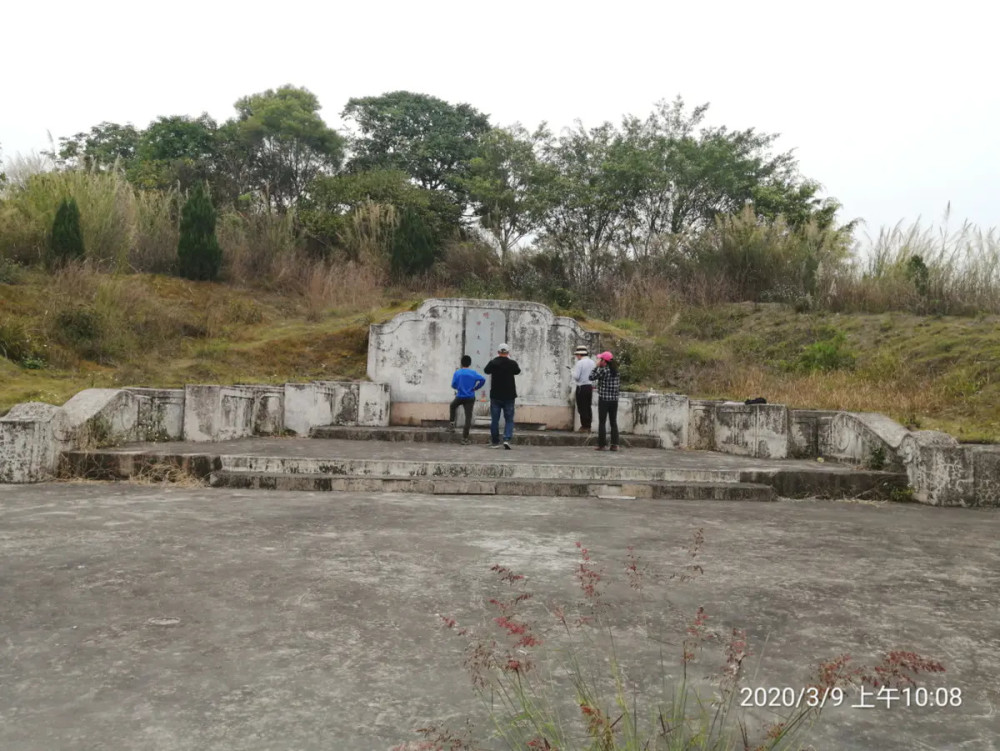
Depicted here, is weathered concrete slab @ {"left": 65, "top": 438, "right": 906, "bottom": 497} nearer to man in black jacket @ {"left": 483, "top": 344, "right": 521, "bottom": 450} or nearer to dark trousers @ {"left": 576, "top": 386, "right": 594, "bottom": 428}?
man in black jacket @ {"left": 483, "top": 344, "right": 521, "bottom": 450}

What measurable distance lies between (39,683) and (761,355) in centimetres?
1624

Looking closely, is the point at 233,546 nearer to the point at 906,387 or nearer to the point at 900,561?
the point at 900,561

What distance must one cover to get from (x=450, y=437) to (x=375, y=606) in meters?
8.60

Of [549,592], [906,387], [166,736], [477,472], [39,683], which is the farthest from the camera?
[906,387]

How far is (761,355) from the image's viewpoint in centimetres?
1727

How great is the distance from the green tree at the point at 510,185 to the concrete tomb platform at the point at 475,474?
18945mm

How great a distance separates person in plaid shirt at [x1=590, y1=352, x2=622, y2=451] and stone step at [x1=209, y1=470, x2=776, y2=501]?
3426mm

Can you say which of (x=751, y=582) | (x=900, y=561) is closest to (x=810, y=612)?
(x=751, y=582)

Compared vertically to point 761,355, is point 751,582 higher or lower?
lower

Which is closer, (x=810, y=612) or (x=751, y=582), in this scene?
(x=810, y=612)

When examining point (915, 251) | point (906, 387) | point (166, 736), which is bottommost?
point (166, 736)

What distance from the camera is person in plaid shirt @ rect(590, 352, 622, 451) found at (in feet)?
37.5

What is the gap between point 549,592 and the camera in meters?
4.26

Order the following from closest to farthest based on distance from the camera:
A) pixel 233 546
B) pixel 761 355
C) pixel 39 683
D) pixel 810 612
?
pixel 39 683
pixel 810 612
pixel 233 546
pixel 761 355
